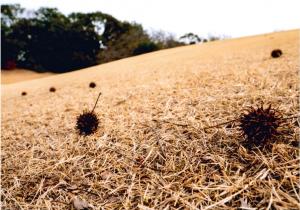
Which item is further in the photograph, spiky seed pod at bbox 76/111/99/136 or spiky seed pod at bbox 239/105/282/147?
spiky seed pod at bbox 76/111/99/136

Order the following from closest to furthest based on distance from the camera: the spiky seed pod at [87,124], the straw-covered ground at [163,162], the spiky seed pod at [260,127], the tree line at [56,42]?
the straw-covered ground at [163,162], the spiky seed pod at [260,127], the spiky seed pod at [87,124], the tree line at [56,42]

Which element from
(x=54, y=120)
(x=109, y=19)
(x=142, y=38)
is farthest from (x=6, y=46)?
(x=54, y=120)

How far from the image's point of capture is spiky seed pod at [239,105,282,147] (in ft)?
5.17

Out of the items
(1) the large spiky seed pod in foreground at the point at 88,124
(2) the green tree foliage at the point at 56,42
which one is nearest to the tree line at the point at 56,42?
(2) the green tree foliage at the point at 56,42

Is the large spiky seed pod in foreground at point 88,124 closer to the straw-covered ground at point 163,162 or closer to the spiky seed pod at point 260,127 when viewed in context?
the straw-covered ground at point 163,162

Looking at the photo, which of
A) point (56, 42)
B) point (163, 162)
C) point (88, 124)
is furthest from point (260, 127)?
point (56, 42)

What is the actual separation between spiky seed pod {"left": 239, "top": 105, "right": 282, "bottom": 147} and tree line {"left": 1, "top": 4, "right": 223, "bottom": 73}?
3229 cm

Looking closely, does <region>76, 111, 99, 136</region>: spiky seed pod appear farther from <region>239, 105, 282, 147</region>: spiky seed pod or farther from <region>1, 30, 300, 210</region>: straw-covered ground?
<region>239, 105, 282, 147</region>: spiky seed pod

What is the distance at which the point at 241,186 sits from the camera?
1349mm

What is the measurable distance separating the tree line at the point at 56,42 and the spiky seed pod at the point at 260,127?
3229cm

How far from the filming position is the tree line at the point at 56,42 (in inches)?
1350

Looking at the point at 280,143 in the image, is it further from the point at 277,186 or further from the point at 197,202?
the point at 197,202

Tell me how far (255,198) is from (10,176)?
1589mm

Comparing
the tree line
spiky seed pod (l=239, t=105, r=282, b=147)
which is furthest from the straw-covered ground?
the tree line
